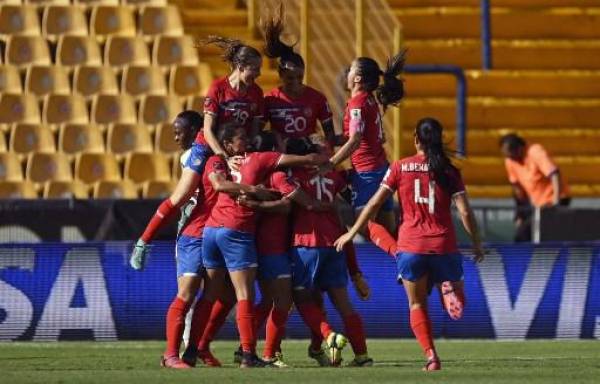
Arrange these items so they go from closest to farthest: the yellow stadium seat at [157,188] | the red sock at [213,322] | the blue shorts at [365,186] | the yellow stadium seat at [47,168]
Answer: the red sock at [213,322] → the blue shorts at [365,186] → the yellow stadium seat at [157,188] → the yellow stadium seat at [47,168]

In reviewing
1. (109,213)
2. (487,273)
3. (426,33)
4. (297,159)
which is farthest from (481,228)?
(297,159)

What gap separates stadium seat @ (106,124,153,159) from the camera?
21531 mm

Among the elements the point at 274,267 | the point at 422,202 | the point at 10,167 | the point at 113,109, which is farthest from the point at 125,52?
the point at 422,202

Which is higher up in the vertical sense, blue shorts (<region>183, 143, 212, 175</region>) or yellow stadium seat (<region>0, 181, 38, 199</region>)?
blue shorts (<region>183, 143, 212, 175</region>)

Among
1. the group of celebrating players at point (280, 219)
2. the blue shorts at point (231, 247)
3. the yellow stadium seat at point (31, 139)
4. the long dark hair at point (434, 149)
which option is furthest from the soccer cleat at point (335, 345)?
the yellow stadium seat at point (31, 139)

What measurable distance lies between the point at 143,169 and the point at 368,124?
29.6 ft

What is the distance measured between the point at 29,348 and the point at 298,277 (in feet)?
12.1

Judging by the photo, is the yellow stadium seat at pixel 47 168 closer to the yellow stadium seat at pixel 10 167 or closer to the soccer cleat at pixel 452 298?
the yellow stadium seat at pixel 10 167

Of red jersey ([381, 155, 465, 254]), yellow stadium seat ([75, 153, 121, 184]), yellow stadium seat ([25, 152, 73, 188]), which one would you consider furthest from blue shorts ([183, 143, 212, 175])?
yellow stadium seat ([25, 152, 73, 188])

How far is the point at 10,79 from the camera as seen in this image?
877 inches

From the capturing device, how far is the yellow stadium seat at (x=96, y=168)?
836 inches

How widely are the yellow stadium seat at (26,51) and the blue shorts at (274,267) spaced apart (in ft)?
37.3

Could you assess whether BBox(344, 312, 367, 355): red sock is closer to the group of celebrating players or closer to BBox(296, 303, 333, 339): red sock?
the group of celebrating players

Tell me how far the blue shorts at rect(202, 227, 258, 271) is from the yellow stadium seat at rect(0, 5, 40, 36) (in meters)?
11.8
